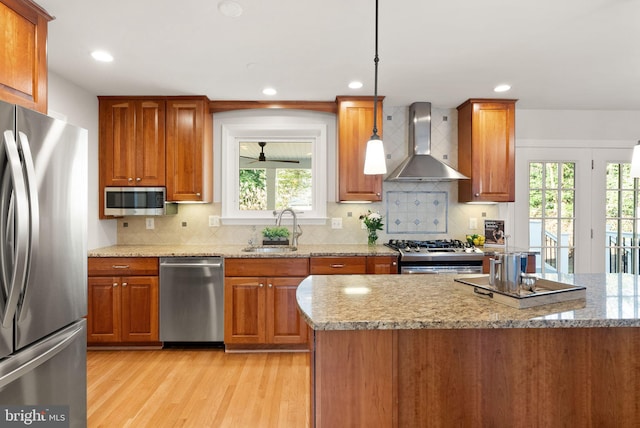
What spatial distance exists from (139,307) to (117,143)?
163 centimetres

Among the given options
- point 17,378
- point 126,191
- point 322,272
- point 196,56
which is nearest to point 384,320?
point 17,378

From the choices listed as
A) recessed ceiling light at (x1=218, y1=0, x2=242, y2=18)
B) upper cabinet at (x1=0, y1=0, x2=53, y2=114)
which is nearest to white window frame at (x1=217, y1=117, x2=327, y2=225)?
recessed ceiling light at (x1=218, y1=0, x2=242, y2=18)

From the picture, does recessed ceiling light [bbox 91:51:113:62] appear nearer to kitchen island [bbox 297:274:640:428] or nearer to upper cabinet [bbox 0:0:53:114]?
upper cabinet [bbox 0:0:53:114]

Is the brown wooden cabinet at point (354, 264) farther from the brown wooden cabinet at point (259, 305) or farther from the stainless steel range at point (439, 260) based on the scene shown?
the brown wooden cabinet at point (259, 305)

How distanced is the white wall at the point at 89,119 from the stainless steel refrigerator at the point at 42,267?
4.82ft

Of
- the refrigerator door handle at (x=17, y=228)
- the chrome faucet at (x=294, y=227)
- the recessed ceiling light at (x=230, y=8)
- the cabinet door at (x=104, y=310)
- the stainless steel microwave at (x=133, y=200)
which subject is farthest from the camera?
the chrome faucet at (x=294, y=227)

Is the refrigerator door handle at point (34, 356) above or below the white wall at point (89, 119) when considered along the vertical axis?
below

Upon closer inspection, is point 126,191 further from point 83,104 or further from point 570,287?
point 570,287

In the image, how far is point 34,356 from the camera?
4.83 feet

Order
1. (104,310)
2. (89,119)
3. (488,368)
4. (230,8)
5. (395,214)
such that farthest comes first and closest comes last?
1. (395,214)
2. (89,119)
3. (104,310)
4. (230,8)
5. (488,368)

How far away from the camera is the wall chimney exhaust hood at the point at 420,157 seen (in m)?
3.29

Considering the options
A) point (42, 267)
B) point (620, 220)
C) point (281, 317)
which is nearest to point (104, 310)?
point (281, 317)

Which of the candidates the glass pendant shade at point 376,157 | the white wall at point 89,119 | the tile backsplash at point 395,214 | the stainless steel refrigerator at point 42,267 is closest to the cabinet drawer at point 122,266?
the white wall at point 89,119

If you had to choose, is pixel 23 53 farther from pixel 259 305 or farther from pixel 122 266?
pixel 259 305
